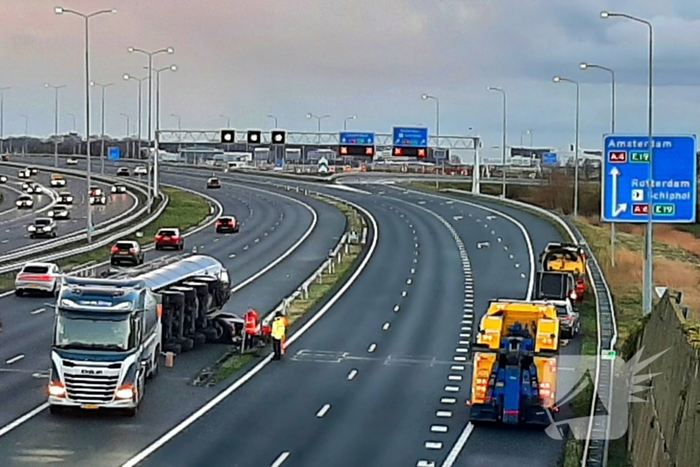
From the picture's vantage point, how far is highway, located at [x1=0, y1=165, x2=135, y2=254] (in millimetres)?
81938

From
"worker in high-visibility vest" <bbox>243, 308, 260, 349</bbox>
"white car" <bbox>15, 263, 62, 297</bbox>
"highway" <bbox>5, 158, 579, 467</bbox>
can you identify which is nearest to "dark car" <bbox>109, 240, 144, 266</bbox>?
"white car" <bbox>15, 263, 62, 297</bbox>

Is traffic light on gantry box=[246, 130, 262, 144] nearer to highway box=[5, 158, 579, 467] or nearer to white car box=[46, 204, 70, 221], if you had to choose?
white car box=[46, 204, 70, 221]

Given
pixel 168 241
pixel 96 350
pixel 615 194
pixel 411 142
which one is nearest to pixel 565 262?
pixel 615 194

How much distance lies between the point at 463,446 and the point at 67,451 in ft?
27.5

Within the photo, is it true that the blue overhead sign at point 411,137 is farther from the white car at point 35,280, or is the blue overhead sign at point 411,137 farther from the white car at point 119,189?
the white car at point 35,280

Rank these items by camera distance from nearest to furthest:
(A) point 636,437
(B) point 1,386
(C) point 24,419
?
(A) point 636,437 < (C) point 24,419 < (B) point 1,386

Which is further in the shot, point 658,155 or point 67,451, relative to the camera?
point 658,155

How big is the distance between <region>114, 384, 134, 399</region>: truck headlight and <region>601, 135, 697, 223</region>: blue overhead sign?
16.4 m

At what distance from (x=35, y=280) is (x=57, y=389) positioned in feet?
80.5

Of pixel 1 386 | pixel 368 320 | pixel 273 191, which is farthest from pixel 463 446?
pixel 273 191

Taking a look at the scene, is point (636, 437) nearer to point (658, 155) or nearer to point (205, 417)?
point (205, 417)

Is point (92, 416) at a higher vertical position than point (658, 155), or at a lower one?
lower

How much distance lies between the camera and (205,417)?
3183cm

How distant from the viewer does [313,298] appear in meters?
56.0
